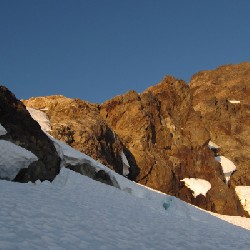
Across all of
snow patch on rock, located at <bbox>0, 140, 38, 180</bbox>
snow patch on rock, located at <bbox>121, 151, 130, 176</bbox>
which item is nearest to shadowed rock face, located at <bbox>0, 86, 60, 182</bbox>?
snow patch on rock, located at <bbox>0, 140, 38, 180</bbox>

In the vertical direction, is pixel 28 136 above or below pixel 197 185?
below

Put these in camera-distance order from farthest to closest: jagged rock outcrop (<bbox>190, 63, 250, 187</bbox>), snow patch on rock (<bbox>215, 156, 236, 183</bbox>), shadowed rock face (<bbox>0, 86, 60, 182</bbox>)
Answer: jagged rock outcrop (<bbox>190, 63, 250, 187</bbox>)
snow patch on rock (<bbox>215, 156, 236, 183</bbox>)
shadowed rock face (<bbox>0, 86, 60, 182</bbox>)

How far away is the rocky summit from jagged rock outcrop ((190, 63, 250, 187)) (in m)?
0.20

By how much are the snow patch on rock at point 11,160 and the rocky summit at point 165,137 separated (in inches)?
945

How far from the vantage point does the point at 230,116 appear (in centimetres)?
7806

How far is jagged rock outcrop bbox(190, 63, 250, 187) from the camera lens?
68812 millimetres

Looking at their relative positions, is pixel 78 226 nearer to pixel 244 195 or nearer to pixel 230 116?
pixel 244 195

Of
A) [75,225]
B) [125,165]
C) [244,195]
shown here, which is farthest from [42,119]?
[244,195]

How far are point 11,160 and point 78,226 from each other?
5.78 metres

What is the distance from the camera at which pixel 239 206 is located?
57000mm

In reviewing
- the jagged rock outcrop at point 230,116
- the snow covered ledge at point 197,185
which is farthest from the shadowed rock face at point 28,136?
the jagged rock outcrop at point 230,116

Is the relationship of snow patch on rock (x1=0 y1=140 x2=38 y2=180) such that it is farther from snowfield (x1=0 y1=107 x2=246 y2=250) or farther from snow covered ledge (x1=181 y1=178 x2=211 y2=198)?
snow covered ledge (x1=181 y1=178 x2=211 y2=198)

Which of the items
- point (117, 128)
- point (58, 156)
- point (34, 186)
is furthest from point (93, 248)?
point (117, 128)

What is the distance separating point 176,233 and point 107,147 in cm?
3289
